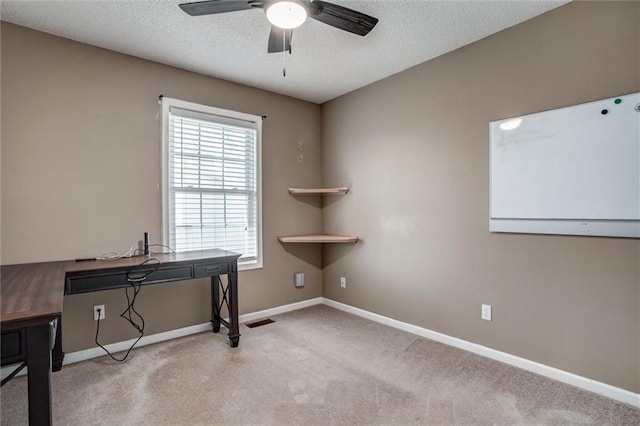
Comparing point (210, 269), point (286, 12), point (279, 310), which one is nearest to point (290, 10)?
point (286, 12)

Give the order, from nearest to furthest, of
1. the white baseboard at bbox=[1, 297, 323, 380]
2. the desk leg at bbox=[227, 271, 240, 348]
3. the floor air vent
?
the white baseboard at bbox=[1, 297, 323, 380] → the desk leg at bbox=[227, 271, 240, 348] → the floor air vent

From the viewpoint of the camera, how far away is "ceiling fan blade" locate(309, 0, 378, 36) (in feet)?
5.93

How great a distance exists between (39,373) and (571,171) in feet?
9.85

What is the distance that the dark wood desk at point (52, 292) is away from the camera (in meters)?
1.24

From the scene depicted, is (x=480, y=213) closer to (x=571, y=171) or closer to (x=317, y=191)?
(x=571, y=171)

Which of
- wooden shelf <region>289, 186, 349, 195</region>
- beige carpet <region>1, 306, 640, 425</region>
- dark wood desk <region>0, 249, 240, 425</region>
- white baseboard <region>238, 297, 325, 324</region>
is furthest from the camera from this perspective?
wooden shelf <region>289, 186, 349, 195</region>

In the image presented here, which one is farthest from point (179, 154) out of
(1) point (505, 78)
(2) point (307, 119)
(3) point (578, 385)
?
(3) point (578, 385)

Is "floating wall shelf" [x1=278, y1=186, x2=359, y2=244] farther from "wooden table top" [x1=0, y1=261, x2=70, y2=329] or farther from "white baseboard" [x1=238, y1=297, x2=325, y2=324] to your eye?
"wooden table top" [x1=0, y1=261, x2=70, y2=329]

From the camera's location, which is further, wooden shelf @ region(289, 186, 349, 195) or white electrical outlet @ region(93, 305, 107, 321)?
wooden shelf @ region(289, 186, 349, 195)

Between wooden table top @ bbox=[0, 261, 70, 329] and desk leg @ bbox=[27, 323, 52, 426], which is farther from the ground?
wooden table top @ bbox=[0, 261, 70, 329]

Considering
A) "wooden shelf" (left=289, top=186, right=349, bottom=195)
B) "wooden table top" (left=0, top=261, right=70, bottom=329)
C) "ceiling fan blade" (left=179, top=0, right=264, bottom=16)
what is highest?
"ceiling fan blade" (left=179, top=0, right=264, bottom=16)

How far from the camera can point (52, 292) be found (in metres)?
1.59

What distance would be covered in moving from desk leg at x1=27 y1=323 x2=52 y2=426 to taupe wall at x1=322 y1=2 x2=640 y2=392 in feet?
8.86

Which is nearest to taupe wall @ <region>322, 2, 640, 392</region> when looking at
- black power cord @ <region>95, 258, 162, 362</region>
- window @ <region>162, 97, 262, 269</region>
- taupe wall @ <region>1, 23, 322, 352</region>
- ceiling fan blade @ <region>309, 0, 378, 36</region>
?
window @ <region>162, 97, 262, 269</region>
